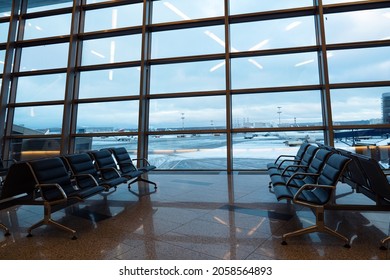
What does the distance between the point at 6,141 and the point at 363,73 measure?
8.77 meters

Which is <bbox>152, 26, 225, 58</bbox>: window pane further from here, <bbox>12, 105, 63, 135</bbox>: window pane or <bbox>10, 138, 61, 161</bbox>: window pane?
<bbox>10, 138, 61, 161</bbox>: window pane

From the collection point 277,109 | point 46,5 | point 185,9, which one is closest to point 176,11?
point 185,9

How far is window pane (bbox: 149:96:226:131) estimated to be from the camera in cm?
559

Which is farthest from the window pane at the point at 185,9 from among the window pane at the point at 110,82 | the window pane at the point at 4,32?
the window pane at the point at 4,32

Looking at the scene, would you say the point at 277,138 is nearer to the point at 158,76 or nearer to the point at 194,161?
the point at 194,161

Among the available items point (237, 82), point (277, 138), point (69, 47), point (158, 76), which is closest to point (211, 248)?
point (277, 138)

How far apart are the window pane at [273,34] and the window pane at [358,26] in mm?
389

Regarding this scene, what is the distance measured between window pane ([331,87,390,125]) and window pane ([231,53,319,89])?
2.10 feet

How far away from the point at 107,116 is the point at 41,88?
6.61ft

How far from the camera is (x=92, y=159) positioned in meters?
3.46

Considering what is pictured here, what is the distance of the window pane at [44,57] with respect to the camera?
20.8ft

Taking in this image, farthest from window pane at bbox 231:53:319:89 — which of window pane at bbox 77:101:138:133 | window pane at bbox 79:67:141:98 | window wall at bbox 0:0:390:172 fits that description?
window pane at bbox 77:101:138:133

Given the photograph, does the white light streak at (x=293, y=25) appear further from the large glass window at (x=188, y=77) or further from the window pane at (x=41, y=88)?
the window pane at (x=41, y=88)
